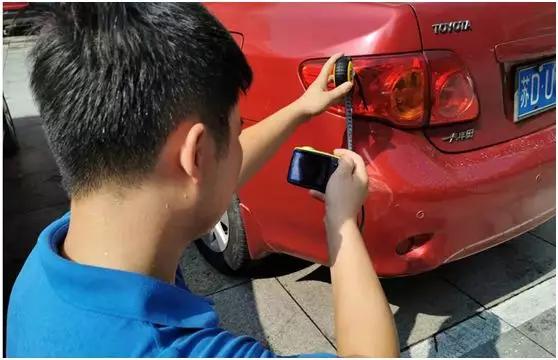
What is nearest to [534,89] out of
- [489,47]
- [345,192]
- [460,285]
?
[489,47]

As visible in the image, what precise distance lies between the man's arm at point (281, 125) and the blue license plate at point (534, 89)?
76cm

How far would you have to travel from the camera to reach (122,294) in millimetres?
918

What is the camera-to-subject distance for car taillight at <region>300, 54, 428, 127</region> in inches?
69.9

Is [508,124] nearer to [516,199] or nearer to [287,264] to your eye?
[516,199]

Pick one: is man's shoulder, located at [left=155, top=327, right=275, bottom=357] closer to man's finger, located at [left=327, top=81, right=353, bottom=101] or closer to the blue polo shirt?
the blue polo shirt

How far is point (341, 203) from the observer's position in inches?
51.3

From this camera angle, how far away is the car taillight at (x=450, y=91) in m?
1.83

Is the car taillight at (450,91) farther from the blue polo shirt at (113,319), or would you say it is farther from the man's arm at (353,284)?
the blue polo shirt at (113,319)

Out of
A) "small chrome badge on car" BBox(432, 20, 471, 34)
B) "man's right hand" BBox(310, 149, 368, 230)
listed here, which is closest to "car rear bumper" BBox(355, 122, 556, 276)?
"small chrome badge on car" BBox(432, 20, 471, 34)

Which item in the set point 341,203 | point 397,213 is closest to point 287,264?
point 397,213

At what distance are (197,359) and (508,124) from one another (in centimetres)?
161

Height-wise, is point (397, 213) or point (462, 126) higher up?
point (462, 126)

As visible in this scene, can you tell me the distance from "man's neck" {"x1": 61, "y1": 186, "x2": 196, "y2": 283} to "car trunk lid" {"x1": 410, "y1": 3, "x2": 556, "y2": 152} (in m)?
1.16

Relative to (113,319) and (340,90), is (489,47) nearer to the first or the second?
(340,90)
